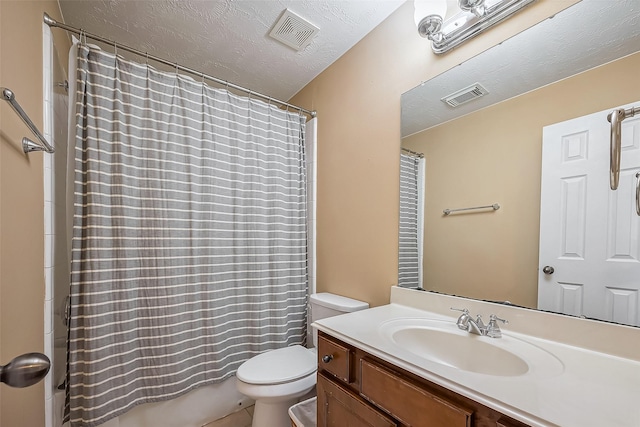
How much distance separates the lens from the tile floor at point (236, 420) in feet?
5.26

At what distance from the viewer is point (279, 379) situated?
1.32 meters

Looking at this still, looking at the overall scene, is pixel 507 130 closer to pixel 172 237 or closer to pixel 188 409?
pixel 172 237

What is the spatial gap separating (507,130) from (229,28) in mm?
1532

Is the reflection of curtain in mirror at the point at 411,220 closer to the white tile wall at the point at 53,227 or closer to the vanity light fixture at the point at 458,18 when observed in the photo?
the vanity light fixture at the point at 458,18

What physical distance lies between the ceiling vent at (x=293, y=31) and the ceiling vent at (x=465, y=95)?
34.5 inches

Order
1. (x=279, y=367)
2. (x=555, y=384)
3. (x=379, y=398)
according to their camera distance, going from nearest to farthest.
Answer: (x=555, y=384)
(x=379, y=398)
(x=279, y=367)

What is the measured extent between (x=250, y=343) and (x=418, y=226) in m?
1.29

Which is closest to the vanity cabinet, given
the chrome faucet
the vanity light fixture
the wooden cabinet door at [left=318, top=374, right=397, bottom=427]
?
the wooden cabinet door at [left=318, top=374, right=397, bottom=427]

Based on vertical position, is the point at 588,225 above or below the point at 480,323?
above

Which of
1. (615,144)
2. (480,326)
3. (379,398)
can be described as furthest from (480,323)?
(615,144)

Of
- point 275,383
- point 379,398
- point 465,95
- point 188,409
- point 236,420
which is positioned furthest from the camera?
point 236,420

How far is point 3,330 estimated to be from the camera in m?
0.71

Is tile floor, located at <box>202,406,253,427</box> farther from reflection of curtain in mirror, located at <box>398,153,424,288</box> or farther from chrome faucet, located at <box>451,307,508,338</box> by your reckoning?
chrome faucet, located at <box>451,307,508,338</box>

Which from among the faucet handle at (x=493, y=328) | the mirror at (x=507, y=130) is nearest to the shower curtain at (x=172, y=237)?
the mirror at (x=507, y=130)
